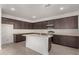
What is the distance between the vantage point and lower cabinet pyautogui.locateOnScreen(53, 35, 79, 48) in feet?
10.4

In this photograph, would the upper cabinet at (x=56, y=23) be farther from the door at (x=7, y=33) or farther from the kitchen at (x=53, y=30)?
the door at (x=7, y=33)

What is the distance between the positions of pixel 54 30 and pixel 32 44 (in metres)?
1.74

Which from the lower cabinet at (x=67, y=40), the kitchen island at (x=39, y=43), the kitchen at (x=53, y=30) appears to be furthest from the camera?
the lower cabinet at (x=67, y=40)

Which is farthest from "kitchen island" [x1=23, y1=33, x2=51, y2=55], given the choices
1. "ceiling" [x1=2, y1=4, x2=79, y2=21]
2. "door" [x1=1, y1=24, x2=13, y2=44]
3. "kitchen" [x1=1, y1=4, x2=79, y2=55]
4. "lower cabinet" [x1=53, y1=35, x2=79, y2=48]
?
"door" [x1=1, y1=24, x2=13, y2=44]

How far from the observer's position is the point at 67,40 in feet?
11.2

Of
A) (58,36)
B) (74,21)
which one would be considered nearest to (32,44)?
(58,36)

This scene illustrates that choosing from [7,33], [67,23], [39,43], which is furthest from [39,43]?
[7,33]

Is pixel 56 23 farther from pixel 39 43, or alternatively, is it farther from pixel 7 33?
pixel 7 33

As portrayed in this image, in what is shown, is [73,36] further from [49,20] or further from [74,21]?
[49,20]

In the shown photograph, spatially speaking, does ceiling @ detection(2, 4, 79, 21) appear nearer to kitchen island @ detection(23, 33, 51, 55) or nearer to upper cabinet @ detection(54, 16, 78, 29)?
upper cabinet @ detection(54, 16, 78, 29)

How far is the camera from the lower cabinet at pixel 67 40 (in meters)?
3.17

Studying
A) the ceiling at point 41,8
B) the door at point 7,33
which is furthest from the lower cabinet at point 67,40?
the door at point 7,33

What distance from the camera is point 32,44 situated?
3.24m

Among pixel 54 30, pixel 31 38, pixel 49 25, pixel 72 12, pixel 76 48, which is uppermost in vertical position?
pixel 72 12
